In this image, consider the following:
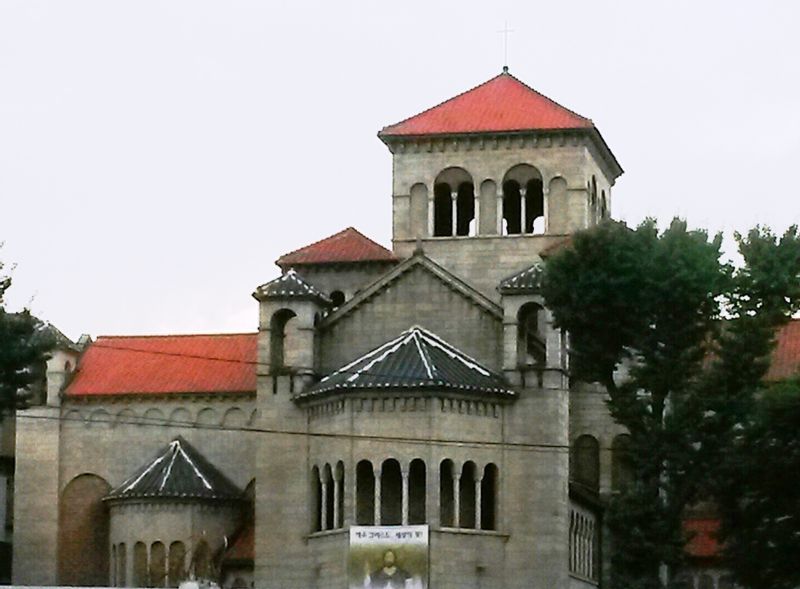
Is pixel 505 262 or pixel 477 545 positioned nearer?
pixel 477 545

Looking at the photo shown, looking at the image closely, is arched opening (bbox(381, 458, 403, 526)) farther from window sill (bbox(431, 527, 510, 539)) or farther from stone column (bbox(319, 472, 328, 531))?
stone column (bbox(319, 472, 328, 531))

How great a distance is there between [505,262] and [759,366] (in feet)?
42.5

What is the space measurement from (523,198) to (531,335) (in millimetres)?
7216

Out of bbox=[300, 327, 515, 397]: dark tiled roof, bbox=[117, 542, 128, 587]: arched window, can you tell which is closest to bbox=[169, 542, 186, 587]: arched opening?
bbox=[117, 542, 128, 587]: arched window

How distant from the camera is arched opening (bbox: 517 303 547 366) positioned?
66000 mm

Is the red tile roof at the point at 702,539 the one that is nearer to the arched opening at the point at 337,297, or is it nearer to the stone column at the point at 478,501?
the stone column at the point at 478,501

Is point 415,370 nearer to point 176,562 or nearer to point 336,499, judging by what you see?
point 336,499

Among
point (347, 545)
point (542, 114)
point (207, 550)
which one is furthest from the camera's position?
point (542, 114)

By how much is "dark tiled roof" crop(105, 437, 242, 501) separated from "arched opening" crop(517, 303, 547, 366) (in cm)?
1267

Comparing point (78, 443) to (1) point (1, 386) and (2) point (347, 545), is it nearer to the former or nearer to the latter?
(1) point (1, 386)

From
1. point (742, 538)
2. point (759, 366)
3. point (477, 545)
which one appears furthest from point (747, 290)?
point (477, 545)

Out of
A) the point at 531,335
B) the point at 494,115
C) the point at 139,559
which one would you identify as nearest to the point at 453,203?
the point at 494,115

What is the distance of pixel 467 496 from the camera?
210 ft

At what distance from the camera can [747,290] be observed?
219 feet
